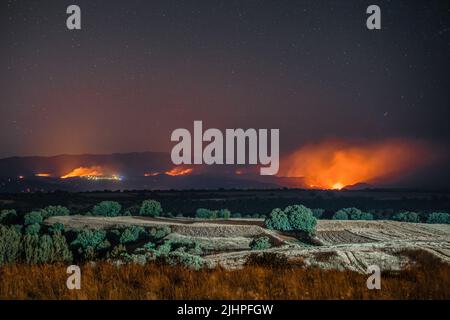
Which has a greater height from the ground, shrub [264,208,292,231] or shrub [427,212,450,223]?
shrub [264,208,292,231]

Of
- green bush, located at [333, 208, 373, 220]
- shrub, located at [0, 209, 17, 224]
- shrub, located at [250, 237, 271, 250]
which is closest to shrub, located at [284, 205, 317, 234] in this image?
shrub, located at [250, 237, 271, 250]

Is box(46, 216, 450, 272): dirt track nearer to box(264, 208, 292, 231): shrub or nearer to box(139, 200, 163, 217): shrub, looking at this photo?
box(264, 208, 292, 231): shrub

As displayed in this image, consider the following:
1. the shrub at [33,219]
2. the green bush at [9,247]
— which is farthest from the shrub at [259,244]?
the shrub at [33,219]

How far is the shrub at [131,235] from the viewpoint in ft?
169

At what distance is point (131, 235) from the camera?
174ft

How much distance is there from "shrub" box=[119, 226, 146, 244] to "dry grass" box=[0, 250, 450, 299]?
1602 inches

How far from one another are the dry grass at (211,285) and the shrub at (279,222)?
160 ft

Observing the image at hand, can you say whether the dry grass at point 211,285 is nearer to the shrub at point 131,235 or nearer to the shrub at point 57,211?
the shrub at point 131,235

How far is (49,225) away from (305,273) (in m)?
62.7

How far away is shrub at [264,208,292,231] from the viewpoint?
6009 cm

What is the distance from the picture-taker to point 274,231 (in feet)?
192

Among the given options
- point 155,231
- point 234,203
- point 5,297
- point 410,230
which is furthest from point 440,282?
point 234,203

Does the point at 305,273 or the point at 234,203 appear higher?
the point at 305,273
